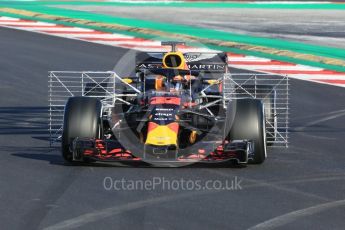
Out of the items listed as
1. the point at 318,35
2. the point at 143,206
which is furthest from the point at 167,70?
the point at 318,35

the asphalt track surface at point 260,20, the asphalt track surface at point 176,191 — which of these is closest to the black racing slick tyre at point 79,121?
the asphalt track surface at point 176,191

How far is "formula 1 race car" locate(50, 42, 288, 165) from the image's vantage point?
12281 millimetres

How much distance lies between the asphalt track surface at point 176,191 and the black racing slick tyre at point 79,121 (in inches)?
12.9

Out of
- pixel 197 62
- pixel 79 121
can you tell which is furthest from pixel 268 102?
pixel 79 121

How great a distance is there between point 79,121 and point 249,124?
2.08 m

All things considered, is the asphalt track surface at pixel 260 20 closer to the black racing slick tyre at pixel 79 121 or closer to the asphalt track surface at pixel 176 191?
the asphalt track surface at pixel 176 191

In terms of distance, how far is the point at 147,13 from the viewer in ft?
114

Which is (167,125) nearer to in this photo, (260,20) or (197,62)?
(197,62)

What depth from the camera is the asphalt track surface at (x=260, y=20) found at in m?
29.7

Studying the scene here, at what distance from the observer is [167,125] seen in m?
12.5

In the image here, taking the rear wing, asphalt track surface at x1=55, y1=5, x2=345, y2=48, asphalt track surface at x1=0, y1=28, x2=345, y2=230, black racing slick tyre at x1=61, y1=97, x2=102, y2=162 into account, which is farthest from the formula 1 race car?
asphalt track surface at x1=55, y1=5, x2=345, y2=48

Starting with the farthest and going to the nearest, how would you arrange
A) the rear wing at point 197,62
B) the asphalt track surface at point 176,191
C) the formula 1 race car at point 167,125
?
the rear wing at point 197,62
the formula 1 race car at point 167,125
the asphalt track surface at point 176,191

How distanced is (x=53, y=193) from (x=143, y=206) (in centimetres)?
115

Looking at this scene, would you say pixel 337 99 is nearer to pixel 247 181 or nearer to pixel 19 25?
pixel 247 181
